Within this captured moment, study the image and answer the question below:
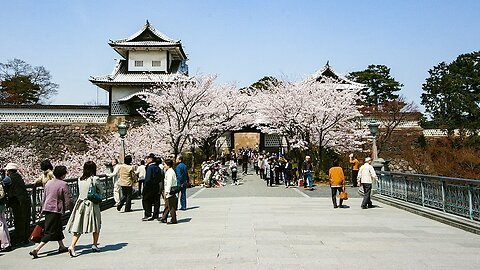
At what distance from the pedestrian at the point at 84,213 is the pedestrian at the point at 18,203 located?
1.63 m

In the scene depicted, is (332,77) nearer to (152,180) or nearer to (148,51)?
(148,51)

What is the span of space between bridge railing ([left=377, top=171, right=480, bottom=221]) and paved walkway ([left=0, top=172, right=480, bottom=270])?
602 millimetres

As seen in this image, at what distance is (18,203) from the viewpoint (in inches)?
336

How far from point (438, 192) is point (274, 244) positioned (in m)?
6.08

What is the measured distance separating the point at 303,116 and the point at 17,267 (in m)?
25.8

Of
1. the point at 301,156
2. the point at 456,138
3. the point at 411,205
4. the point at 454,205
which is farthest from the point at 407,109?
the point at 454,205

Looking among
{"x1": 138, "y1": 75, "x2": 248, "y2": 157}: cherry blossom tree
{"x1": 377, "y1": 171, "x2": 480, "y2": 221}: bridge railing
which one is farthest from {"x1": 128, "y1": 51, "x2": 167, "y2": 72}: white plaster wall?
{"x1": 377, "y1": 171, "x2": 480, "y2": 221}: bridge railing

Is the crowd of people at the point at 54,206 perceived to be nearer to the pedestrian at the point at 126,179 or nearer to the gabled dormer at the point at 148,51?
the pedestrian at the point at 126,179

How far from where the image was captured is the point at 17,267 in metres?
6.79

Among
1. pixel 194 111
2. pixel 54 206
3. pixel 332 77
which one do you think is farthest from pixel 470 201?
pixel 332 77

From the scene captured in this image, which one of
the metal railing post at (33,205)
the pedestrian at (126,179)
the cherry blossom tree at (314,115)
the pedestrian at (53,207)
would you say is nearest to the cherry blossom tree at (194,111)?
the cherry blossom tree at (314,115)

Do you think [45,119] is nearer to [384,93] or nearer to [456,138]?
[456,138]

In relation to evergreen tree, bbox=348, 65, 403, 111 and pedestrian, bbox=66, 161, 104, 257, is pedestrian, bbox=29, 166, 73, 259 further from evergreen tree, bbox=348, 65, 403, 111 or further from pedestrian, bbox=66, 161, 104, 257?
evergreen tree, bbox=348, 65, 403, 111

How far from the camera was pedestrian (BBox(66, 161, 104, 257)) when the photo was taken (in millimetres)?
7496
